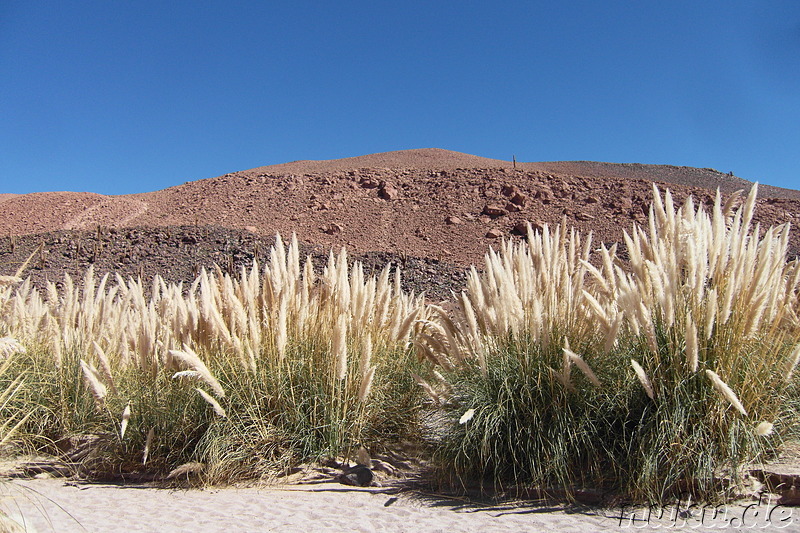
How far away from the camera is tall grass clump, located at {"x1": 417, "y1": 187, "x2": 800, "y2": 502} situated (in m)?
2.41

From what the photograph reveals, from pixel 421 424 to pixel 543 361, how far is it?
901 millimetres

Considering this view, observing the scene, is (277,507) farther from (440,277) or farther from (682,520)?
(440,277)

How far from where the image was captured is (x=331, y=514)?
2.46 metres

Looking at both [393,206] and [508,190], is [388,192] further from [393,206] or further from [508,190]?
[508,190]

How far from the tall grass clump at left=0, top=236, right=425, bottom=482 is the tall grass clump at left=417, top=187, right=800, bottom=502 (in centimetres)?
51

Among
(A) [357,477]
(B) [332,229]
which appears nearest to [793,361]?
(A) [357,477]

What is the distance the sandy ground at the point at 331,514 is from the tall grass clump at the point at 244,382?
254mm

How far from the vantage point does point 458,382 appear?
2.99m

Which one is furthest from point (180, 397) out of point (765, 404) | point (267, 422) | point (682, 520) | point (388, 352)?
point (765, 404)

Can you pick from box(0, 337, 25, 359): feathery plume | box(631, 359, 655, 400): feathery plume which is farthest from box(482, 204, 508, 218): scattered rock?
box(0, 337, 25, 359): feathery plume

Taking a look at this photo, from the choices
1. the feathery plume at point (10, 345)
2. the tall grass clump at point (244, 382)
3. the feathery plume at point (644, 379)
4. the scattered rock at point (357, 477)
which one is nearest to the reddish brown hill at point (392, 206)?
the tall grass clump at point (244, 382)

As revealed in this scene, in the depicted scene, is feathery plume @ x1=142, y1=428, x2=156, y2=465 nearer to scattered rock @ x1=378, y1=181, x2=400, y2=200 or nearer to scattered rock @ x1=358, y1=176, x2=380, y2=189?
scattered rock @ x1=378, y1=181, x2=400, y2=200

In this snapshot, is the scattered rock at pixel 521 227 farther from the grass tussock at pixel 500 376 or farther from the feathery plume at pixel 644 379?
the feathery plume at pixel 644 379

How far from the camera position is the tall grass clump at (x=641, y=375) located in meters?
2.41
